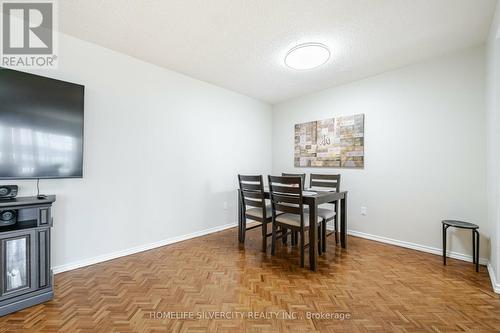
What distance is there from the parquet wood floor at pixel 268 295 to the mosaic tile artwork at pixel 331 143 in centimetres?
145

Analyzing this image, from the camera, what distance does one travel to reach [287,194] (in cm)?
238

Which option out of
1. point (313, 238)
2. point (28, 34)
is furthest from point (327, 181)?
point (28, 34)

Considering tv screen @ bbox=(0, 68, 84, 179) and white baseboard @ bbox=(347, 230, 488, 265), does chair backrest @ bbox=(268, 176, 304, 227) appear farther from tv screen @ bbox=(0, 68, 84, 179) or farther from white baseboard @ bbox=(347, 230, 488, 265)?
tv screen @ bbox=(0, 68, 84, 179)

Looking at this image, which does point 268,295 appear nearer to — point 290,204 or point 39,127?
point 290,204

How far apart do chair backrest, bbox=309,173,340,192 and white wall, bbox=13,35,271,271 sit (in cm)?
141

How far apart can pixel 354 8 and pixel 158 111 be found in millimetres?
2453

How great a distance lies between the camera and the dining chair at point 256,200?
2660 millimetres

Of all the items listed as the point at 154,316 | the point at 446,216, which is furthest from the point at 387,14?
the point at 154,316

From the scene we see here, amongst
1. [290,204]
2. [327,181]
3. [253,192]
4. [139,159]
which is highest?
[139,159]

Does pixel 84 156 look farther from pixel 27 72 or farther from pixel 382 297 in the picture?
pixel 382 297

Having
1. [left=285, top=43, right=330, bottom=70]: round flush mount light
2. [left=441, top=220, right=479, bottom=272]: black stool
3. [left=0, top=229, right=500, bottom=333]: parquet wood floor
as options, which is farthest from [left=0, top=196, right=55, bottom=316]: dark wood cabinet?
[left=441, top=220, right=479, bottom=272]: black stool

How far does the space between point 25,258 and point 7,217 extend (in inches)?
13.9

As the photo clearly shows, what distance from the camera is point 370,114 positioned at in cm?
314

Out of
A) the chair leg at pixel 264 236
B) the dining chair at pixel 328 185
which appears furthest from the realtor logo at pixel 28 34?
the dining chair at pixel 328 185
